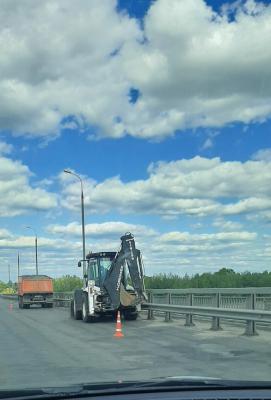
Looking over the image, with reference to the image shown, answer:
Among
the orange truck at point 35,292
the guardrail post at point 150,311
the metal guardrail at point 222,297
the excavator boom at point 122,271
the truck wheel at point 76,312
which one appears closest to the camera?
the metal guardrail at point 222,297

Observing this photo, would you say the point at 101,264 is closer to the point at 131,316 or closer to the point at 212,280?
the point at 131,316

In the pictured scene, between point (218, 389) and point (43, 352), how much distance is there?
36.6 feet

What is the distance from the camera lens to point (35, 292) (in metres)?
47.1

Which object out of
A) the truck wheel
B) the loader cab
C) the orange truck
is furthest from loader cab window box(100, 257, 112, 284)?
the orange truck

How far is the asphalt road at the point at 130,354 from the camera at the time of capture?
10859mm

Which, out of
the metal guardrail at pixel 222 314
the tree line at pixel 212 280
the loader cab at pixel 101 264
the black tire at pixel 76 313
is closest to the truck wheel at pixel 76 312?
the black tire at pixel 76 313

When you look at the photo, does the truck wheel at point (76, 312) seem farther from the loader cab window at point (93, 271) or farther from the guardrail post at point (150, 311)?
the guardrail post at point (150, 311)

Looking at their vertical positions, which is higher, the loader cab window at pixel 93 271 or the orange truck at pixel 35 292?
the loader cab window at pixel 93 271

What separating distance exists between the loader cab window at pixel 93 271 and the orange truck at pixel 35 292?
19.8m

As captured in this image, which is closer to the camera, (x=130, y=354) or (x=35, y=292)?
(x=130, y=354)

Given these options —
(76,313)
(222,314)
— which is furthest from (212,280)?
(222,314)

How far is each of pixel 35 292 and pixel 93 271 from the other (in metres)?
20.6

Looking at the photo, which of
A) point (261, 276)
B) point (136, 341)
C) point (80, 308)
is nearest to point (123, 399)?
point (136, 341)

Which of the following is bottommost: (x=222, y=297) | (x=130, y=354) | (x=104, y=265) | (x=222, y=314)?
(x=130, y=354)
